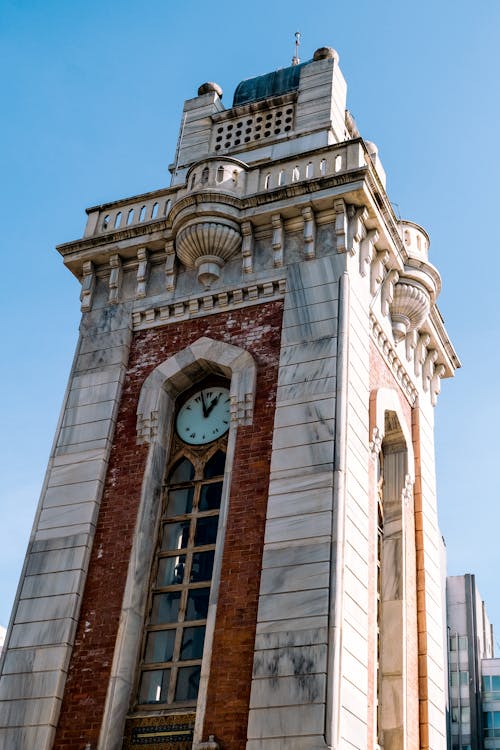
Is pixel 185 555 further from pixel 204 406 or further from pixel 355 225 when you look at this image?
pixel 355 225

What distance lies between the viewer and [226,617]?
16.2 m

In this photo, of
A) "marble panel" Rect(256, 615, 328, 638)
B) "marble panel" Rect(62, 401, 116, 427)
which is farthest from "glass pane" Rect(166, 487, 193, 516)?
"marble panel" Rect(256, 615, 328, 638)

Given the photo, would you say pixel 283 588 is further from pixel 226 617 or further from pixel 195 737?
pixel 195 737

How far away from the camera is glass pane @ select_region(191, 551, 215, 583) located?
1789 cm

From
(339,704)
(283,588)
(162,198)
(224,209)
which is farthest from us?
(162,198)

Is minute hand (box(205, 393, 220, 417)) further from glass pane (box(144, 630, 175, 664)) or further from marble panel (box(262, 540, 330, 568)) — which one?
glass pane (box(144, 630, 175, 664))

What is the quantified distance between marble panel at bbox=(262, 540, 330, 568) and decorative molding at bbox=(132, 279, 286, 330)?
217 inches

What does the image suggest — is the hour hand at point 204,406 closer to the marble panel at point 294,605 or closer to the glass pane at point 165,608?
the glass pane at point 165,608

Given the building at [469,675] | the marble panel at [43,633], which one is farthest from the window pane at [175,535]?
the building at [469,675]

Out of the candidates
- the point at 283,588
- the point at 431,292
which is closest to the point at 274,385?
the point at 283,588

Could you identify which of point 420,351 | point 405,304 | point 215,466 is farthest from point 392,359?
point 215,466

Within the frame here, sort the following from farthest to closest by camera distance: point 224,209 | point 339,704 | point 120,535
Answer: point 224,209 < point 120,535 < point 339,704

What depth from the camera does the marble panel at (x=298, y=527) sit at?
16219 mm

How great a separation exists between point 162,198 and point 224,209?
2304mm
